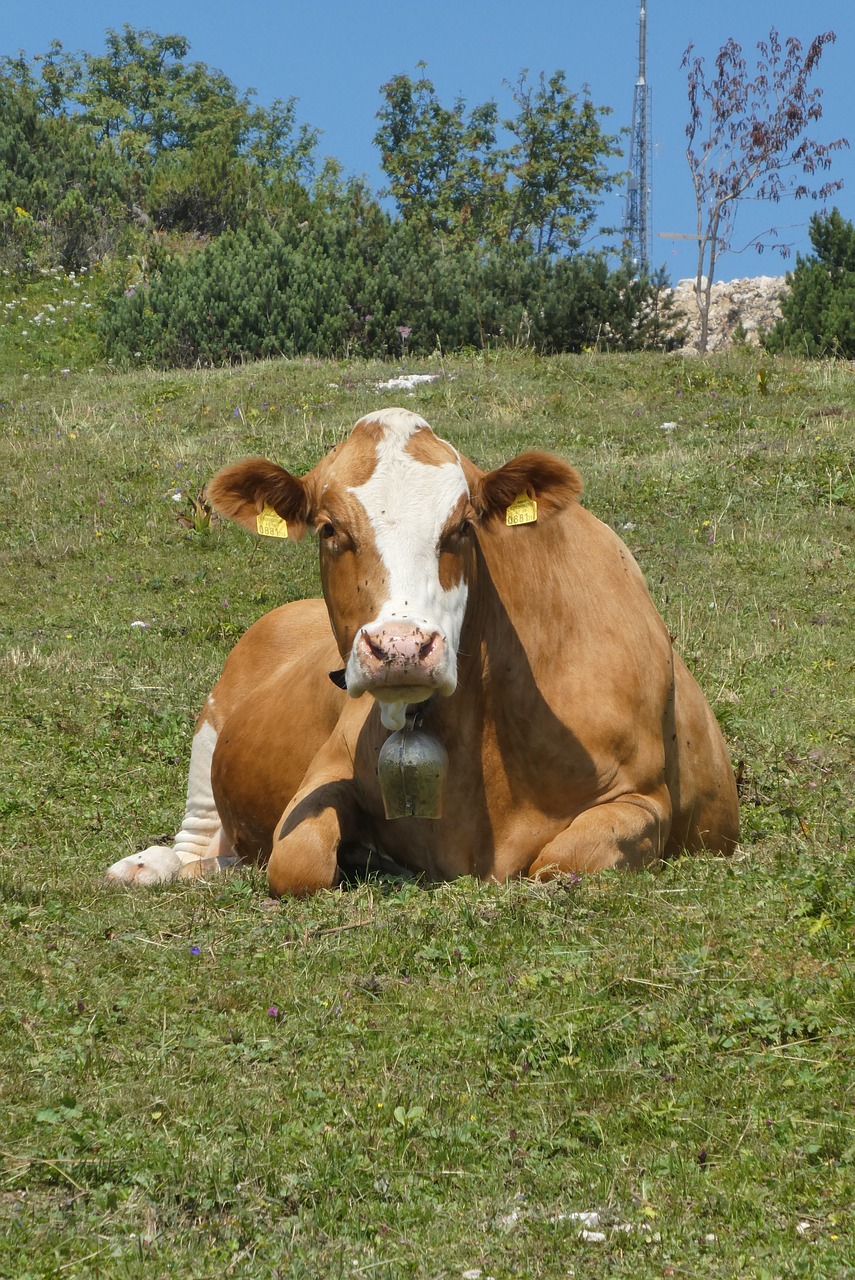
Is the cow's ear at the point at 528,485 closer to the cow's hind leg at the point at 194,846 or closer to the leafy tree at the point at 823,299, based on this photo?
the cow's hind leg at the point at 194,846

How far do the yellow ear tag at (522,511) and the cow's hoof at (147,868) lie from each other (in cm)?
229

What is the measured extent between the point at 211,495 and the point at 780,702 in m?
4.79

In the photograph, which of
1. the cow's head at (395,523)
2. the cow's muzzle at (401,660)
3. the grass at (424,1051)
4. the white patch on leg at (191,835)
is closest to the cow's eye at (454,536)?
the cow's head at (395,523)

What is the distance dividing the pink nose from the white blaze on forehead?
121 millimetres

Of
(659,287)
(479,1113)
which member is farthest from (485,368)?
(479,1113)

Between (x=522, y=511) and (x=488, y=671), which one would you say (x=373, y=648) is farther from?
(x=522, y=511)

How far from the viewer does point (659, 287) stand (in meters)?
28.6

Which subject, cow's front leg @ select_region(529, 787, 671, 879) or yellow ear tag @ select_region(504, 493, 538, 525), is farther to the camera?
yellow ear tag @ select_region(504, 493, 538, 525)

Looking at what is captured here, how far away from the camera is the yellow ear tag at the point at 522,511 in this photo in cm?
622

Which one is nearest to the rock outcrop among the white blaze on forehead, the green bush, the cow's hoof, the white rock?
the green bush

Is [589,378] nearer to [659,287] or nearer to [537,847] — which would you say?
[659,287]

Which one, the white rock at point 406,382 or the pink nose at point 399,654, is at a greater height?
the white rock at point 406,382

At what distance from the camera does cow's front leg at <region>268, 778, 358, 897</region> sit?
6.05 metres

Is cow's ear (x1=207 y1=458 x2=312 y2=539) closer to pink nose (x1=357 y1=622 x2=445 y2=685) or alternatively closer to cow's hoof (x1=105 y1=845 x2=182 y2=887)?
pink nose (x1=357 y1=622 x2=445 y2=685)
